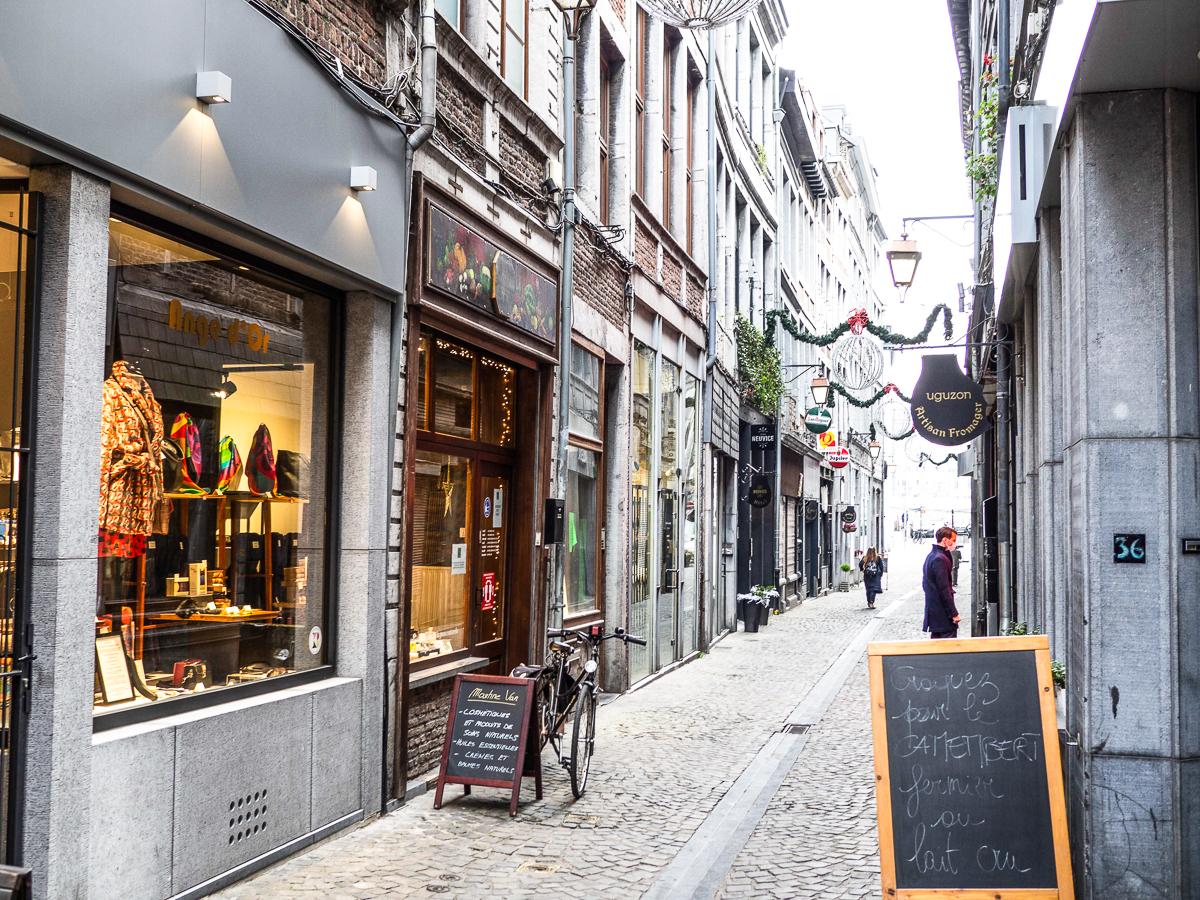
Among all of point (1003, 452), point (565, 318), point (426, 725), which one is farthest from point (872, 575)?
point (426, 725)

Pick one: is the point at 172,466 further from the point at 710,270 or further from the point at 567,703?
the point at 710,270

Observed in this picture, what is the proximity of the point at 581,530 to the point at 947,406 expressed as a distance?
15.3 ft

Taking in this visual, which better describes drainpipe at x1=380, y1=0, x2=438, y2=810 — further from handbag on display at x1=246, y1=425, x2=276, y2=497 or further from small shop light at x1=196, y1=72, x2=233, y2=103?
small shop light at x1=196, y1=72, x2=233, y2=103

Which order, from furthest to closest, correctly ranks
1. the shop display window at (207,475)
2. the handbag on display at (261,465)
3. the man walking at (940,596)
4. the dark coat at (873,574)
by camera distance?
the dark coat at (873,574), the man walking at (940,596), the handbag on display at (261,465), the shop display window at (207,475)

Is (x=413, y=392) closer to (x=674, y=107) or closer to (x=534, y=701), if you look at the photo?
(x=534, y=701)

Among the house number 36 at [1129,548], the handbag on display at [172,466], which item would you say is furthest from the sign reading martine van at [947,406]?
the handbag on display at [172,466]

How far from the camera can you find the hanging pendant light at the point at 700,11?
642 cm

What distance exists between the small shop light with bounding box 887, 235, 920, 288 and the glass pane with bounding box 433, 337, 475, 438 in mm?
7044

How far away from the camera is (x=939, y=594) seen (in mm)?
13820

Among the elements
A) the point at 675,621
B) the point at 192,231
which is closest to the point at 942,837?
the point at 192,231

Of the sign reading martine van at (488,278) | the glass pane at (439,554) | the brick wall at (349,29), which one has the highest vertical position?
the brick wall at (349,29)

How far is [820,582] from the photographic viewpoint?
36.5m

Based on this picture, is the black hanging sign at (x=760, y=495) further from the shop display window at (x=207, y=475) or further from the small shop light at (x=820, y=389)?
the shop display window at (x=207, y=475)

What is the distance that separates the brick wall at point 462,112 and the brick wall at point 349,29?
0.82 metres
